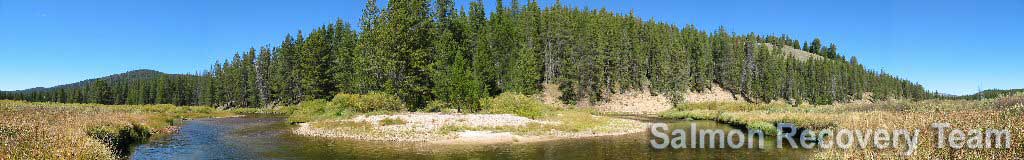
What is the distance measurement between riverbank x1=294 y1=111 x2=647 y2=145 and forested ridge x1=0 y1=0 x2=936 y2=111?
14.5 m

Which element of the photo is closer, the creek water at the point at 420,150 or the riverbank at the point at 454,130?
the creek water at the point at 420,150

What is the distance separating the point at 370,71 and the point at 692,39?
81.2m

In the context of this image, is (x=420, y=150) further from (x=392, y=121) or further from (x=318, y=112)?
(x=318, y=112)

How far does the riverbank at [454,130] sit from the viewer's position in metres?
32.0

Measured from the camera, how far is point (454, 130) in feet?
114

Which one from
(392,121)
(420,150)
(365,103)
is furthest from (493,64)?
(420,150)

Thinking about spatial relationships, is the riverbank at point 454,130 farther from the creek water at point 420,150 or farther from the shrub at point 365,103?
the shrub at point 365,103

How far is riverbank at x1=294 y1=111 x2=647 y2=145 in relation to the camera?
32.0 meters

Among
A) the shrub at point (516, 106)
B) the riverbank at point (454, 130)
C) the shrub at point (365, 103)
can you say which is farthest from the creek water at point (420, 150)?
the shrub at point (365, 103)

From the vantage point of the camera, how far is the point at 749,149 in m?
27.1

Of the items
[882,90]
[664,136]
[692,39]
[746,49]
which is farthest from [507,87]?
[882,90]

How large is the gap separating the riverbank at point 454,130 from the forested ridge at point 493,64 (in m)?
14.5

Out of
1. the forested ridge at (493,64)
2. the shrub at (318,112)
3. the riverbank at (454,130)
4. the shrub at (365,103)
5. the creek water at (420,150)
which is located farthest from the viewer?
the forested ridge at (493,64)

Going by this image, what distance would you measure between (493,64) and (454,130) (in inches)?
2009
